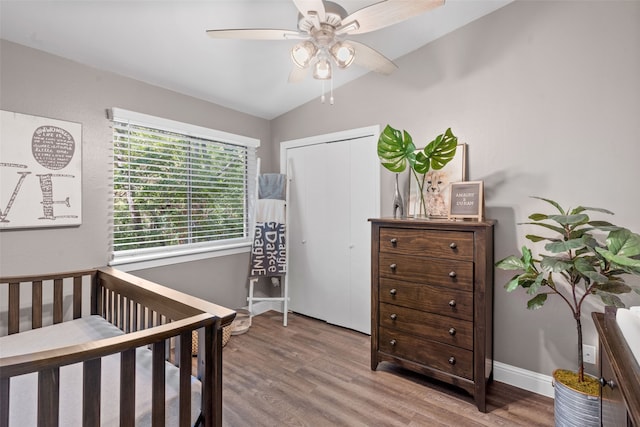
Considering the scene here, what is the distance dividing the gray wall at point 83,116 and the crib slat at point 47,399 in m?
1.48

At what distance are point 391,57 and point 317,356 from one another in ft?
8.21

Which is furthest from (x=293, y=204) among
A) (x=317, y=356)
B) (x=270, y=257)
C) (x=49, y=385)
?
(x=49, y=385)

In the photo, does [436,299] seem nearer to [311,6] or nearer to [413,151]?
[413,151]

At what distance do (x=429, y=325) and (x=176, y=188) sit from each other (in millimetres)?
2292

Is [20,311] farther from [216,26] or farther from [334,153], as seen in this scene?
[334,153]

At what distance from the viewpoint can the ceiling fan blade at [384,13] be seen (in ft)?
4.40

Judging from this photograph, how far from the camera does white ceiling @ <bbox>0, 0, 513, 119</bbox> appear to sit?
1784 millimetres

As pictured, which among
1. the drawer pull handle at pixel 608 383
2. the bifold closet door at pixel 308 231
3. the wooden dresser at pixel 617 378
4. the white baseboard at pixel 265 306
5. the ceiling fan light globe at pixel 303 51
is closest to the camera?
the wooden dresser at pixel 617 378

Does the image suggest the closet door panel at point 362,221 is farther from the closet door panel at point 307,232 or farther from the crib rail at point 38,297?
the crib rail at point 38,297

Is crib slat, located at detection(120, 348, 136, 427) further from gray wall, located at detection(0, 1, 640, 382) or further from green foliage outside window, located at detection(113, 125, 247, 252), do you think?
green foliage outside window, located at detection(113, 125, 247, 252)

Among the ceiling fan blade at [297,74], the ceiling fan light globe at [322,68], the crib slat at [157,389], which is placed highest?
the ceiling fan blade at [297,74]

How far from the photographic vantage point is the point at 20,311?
1934mm

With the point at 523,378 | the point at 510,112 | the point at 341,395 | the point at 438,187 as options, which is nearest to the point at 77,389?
the point at 341,395

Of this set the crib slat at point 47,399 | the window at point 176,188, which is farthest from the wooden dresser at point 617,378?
the window at point 176,188
